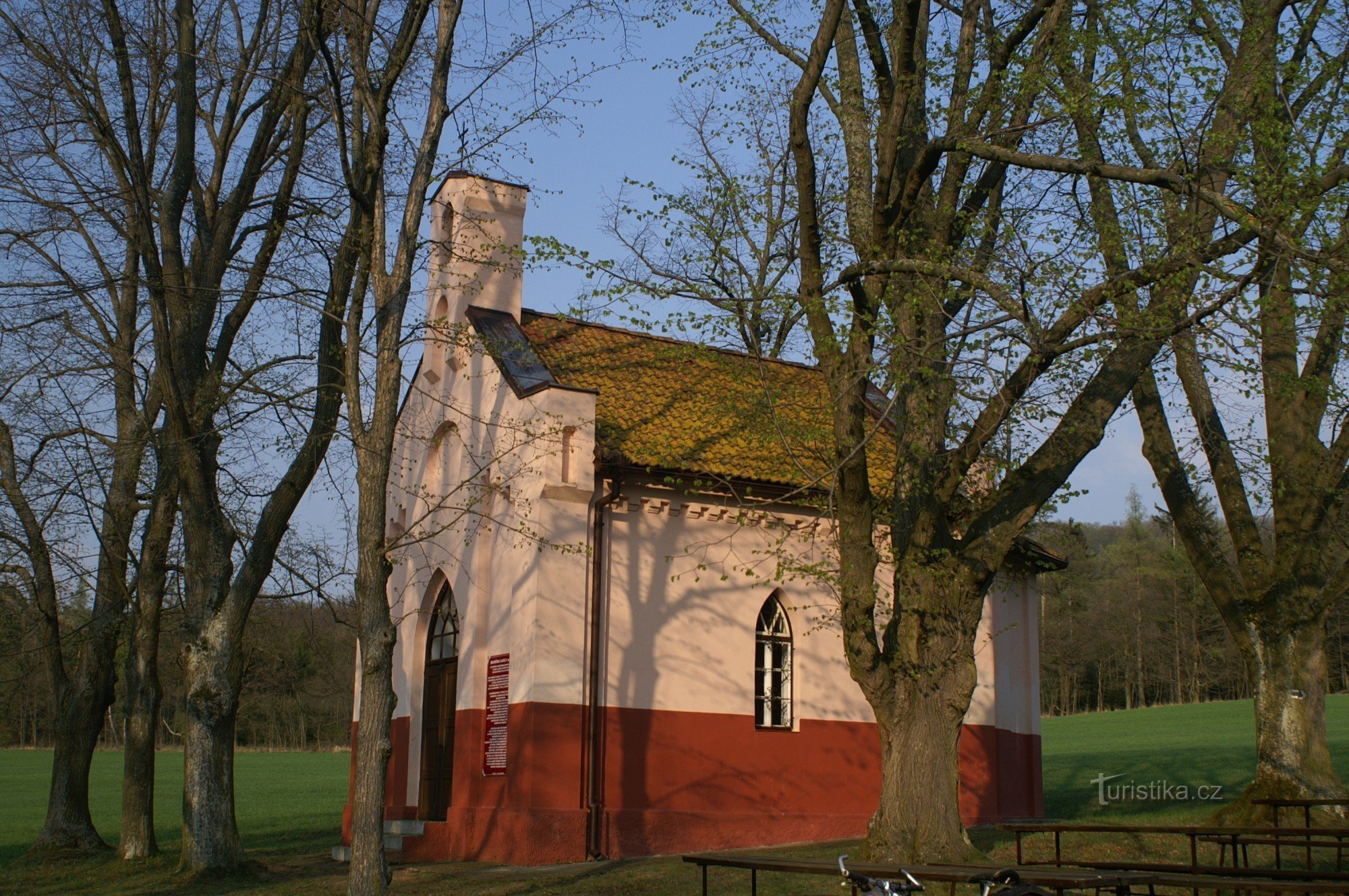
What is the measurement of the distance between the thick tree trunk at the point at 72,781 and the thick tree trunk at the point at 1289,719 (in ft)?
50.2

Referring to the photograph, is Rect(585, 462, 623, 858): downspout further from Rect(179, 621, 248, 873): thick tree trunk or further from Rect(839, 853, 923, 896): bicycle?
Rect(839, 853, 923, 896): bicycle

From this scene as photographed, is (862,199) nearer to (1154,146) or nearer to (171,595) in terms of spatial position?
(1154,146)

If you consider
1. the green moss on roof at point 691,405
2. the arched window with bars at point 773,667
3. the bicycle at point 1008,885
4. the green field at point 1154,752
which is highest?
the green moss on roof at point 691,405

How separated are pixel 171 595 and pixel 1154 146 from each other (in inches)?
604

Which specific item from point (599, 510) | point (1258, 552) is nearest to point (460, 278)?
point (599, 510)

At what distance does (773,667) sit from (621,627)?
8.27ft

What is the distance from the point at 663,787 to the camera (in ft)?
47.9

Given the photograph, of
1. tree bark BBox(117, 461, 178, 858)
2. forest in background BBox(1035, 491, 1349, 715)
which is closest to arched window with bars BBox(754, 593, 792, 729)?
tree bark BBox(117, 461, 178, 858)

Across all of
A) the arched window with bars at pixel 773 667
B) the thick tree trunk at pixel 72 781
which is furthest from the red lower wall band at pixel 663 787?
the thick tree trunk at pixel 72 781

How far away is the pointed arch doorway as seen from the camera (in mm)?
16547

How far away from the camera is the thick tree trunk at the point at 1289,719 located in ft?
42.0

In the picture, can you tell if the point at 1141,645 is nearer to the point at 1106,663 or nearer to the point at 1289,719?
the point at 1106,663

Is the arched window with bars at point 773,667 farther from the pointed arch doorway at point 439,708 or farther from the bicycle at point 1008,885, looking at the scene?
the bicycle at point 1008,885

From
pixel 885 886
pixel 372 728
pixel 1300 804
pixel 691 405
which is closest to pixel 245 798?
pixel 691 405
